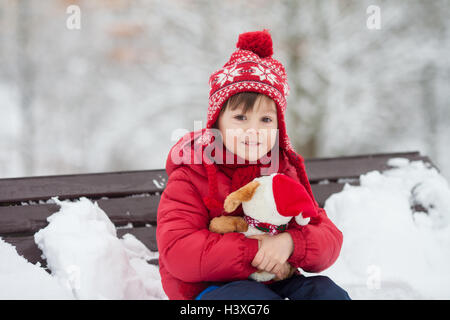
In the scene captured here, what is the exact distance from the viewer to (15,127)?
5.02m

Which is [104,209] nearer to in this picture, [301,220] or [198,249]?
[198,249]

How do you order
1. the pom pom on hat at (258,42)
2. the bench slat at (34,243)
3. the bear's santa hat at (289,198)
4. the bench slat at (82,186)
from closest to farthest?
the bear's santa hat at (289,198), the pom pom on hat at (258,42), the bench slat at (34,243), the bench slat at (82,186)

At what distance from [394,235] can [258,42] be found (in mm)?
1253

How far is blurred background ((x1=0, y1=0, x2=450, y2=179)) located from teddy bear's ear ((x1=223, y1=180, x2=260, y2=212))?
11.9ft

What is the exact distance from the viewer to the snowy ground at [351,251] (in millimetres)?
1556

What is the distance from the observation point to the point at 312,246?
51.3 inches

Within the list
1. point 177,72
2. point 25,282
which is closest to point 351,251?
point 25,282

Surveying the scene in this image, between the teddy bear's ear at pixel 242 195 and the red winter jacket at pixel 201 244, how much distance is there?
0.12 metres

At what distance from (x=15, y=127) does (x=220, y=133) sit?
450 centimetres

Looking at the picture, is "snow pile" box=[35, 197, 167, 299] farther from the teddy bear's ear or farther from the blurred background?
the blurred background

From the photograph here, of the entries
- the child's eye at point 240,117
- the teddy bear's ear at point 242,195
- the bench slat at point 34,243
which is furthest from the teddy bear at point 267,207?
the bench slat at point 34,243

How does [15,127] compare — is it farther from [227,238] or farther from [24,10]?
[227,238]

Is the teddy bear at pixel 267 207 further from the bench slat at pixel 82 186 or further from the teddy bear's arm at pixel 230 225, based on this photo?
the bench slat at pixel 82 186
